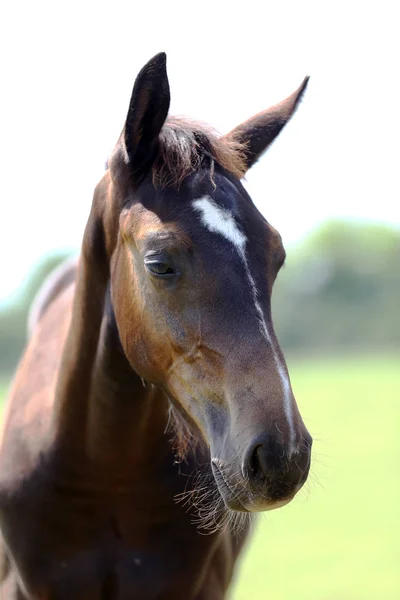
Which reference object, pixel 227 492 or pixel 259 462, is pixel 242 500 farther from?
pixel 259 462

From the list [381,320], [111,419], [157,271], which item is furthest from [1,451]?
[381,320]

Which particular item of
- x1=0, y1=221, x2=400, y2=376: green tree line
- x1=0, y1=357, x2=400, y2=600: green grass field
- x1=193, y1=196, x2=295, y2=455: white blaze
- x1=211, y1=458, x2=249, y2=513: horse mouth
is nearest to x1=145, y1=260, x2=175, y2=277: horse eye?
x1=193, y1=196, x2=295, y2=455: white blaze

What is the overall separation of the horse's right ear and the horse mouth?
3.56 ft

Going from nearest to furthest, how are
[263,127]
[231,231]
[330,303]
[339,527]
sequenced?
[231,231]
[263,127]
[339,527]
[330,303]

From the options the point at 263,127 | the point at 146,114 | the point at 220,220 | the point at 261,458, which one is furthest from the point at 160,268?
the point at 263,127

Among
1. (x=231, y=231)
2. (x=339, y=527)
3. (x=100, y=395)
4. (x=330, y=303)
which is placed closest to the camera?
(x=231, y=231)

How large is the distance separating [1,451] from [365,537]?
6.75m

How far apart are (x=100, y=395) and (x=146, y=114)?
41.9 inches

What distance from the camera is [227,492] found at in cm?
260

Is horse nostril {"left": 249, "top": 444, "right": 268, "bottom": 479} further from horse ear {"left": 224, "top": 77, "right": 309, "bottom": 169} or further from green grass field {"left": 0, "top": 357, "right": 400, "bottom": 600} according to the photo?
horse ear {"left": 224, "top": 77, "right": 309, "bottom": 169}

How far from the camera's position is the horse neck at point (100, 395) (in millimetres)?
3271

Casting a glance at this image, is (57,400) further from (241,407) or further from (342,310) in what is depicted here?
(342,310)

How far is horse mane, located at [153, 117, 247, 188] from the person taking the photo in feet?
9.67

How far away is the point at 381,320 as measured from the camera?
40.3m
